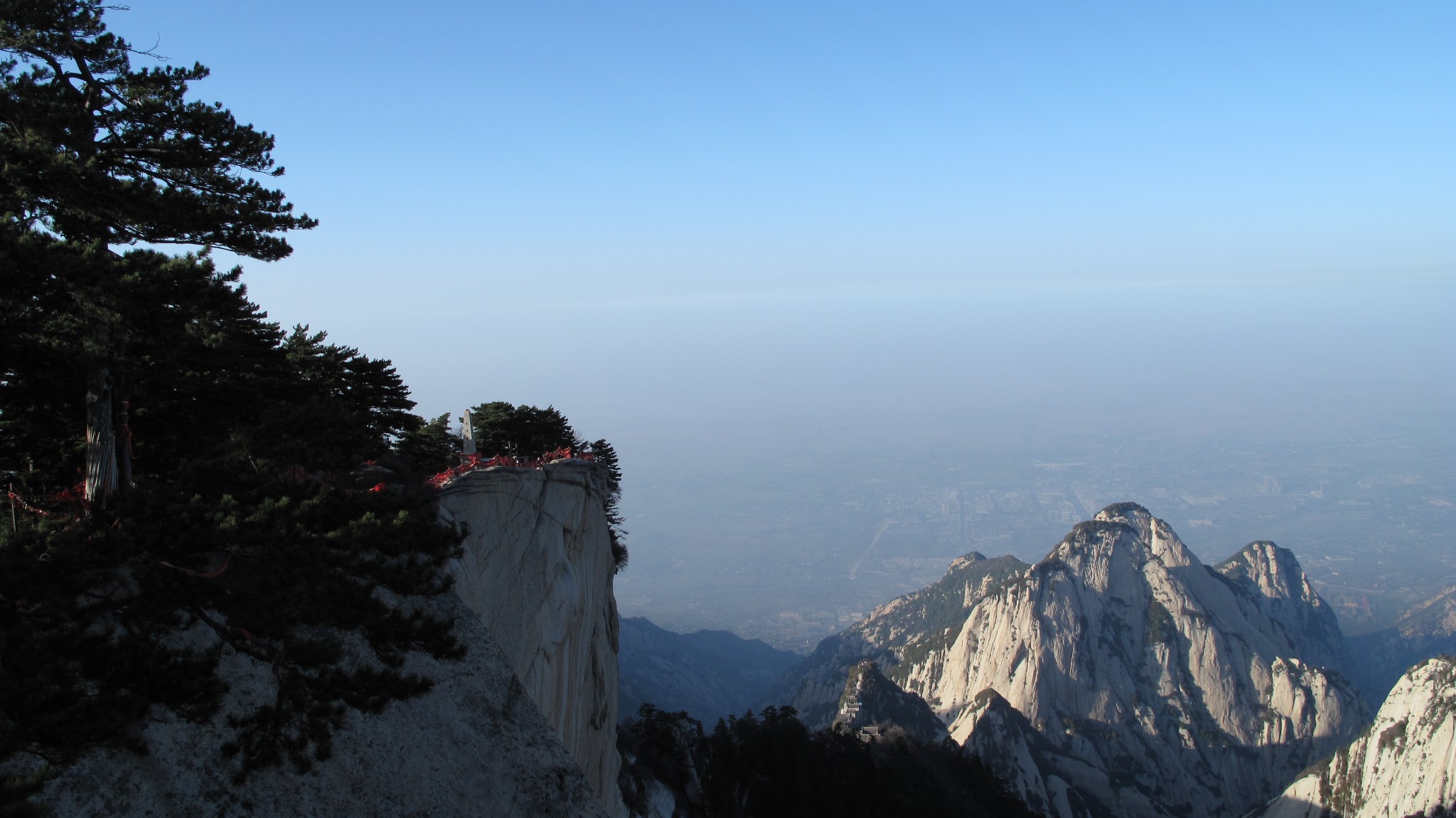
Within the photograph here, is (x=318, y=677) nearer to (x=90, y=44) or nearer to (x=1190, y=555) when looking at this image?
(x=90, y=44)

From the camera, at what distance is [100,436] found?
14969 millimetres

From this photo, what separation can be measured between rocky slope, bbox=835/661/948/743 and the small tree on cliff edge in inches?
3578

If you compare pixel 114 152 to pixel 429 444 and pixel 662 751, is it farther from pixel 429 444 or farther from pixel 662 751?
pixel 662 751

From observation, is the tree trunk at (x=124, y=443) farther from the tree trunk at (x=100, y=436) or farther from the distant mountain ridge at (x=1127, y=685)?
the distant mountain ridge at (x=1127, y=685)

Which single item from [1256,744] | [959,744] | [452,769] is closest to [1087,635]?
[1256,744]

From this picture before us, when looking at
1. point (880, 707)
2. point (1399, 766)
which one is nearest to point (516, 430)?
point (880, 707)

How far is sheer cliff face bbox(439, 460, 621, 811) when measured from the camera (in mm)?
23266

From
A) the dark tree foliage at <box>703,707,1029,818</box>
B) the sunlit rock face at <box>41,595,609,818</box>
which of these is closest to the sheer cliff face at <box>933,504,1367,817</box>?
the dark tree foliage at <box>703,707,1029,818</box>

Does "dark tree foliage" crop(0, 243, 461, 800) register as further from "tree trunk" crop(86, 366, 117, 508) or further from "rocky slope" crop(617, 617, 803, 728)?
"rocky slope" crop(617, 617, 803, 728)

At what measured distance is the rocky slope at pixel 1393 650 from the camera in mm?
167000

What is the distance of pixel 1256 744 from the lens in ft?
380

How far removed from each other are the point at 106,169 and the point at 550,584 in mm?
17068

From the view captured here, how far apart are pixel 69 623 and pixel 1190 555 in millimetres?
162545

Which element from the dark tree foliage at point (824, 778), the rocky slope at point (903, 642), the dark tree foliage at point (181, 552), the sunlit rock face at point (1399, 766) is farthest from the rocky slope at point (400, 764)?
the rocky slope at point (903, 642)
